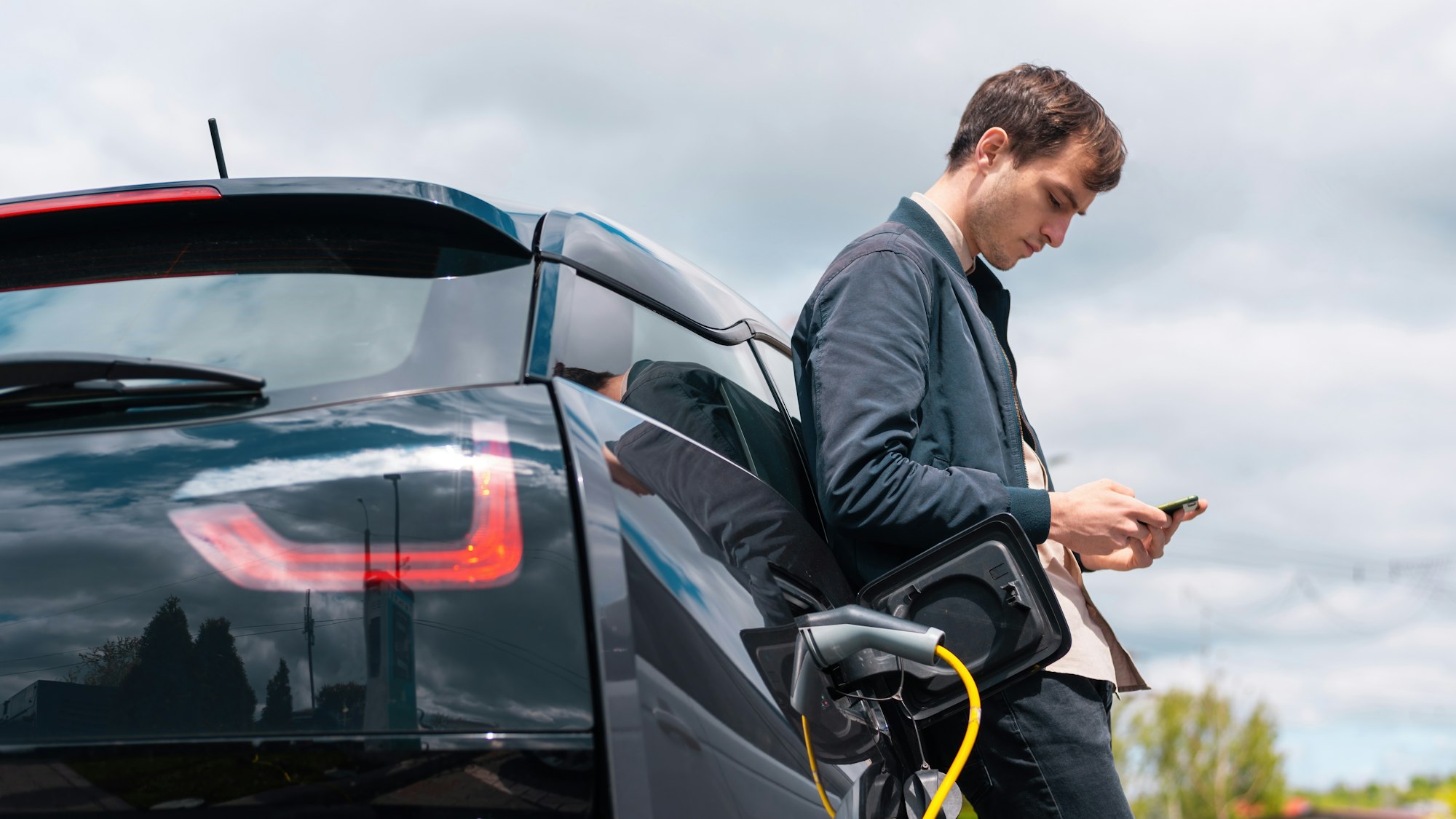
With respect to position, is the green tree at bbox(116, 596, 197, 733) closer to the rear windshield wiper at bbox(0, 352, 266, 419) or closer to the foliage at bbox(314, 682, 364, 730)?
the foliage at bbox(314, 682, 364, 730)

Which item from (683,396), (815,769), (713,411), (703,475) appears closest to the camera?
(815,769)

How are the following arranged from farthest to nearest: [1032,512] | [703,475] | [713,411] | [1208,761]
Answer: [1208,761], [1032,512], [713,411], [703,475]

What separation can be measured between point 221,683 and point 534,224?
0.80 metres

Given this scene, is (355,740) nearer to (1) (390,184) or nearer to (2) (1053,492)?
(1) (390,184)

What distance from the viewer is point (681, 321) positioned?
204 cm

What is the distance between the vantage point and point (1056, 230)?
2672 mm

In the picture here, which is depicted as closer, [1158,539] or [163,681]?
[163,681]

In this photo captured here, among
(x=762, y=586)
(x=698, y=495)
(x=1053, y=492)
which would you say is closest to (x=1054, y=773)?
(x=1053, y=492)

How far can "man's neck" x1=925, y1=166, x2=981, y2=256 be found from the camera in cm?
265

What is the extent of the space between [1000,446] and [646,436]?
95 cm

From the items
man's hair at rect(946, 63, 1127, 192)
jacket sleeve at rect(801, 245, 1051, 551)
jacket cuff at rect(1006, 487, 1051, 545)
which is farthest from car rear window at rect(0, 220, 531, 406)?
man's hair at rect(946, 63, 1127, 192)

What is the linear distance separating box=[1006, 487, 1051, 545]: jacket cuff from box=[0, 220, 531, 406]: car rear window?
1.00 m

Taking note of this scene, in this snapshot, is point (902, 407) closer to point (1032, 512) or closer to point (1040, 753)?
point (1032, 512)

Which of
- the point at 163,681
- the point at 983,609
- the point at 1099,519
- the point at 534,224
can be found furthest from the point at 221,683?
the point at 1099,519
